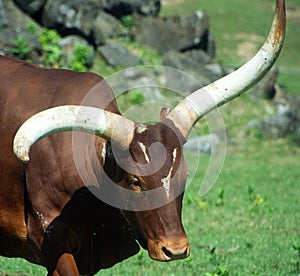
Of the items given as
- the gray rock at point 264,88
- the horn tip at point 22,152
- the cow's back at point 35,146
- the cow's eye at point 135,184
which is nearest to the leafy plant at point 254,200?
the cow's back at point 35,146

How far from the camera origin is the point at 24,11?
1878cm

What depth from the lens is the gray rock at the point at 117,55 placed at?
19406 millimetres

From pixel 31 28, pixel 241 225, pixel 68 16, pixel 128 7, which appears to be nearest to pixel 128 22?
pixel 128 7

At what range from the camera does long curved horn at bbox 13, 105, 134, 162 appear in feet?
16.2

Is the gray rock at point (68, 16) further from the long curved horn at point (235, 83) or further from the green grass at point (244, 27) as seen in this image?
the long curved horn at point (235, 83)

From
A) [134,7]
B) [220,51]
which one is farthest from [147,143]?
[220,51]

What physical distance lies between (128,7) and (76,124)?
16.3 m

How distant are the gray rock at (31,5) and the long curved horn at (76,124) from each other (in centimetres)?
1370

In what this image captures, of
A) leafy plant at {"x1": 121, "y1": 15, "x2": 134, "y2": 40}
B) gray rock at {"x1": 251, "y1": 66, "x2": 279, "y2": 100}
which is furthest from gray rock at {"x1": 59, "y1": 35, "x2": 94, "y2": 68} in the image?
gray rock at {"x1": 251, "y1": 66, "x2": 279, "y2": 100}

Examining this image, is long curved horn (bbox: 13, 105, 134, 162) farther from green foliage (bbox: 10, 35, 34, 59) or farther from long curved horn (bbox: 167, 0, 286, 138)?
green foliage (bbox: 10, 35, 34, 59)

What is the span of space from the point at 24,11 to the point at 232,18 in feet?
70.7

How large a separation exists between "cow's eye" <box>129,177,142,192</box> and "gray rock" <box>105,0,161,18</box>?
52.3ft

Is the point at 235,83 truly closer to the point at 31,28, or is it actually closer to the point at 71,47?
the point at 71,47

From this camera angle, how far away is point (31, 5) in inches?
734
